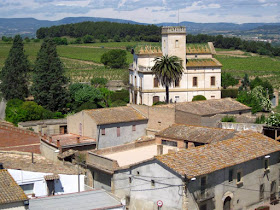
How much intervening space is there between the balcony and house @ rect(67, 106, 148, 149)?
15.3m

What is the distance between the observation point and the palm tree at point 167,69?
5332cm

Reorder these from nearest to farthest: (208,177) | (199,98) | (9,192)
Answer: (9,192)
(208,177)
(199,98)

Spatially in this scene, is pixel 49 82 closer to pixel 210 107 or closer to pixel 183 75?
pixel 183 75

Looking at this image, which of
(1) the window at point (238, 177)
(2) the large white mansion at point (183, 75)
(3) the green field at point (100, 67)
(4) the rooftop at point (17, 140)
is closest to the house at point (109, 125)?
(4) the rooftop at point (17, 140)

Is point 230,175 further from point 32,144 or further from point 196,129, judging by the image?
point 32,144

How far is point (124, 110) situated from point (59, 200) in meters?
20.1

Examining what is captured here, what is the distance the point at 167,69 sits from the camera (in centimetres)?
5347

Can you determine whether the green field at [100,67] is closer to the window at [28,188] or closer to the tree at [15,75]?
the tree at [15,75]

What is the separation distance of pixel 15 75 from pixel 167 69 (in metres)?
21.3

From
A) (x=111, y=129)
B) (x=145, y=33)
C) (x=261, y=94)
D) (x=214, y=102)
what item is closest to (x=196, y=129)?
(x=111, y=129)

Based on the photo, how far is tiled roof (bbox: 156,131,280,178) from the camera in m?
27.8

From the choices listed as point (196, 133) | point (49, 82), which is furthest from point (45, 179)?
point (49, 82)

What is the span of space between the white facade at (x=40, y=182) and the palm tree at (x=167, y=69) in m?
24.2

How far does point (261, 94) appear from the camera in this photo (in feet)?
205
